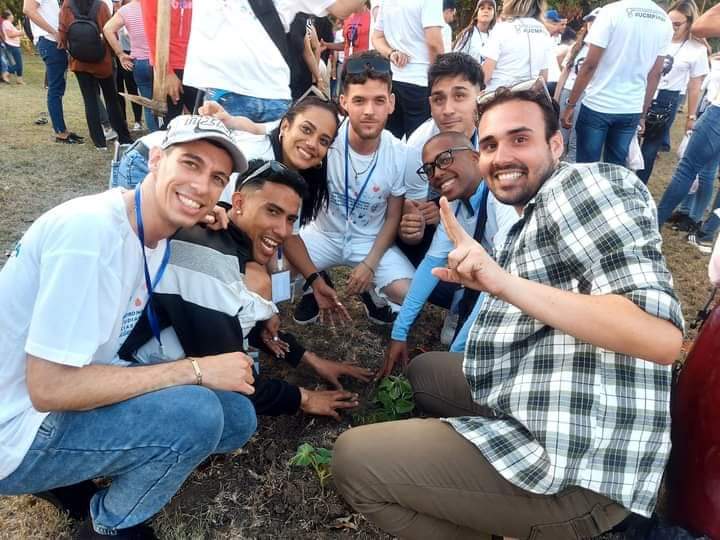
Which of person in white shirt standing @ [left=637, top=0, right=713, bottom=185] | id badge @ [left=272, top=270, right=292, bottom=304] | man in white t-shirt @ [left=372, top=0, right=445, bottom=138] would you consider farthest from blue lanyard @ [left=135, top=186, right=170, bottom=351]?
person in white shirt standing @ [left=637, top=0, right=713, bottom=185]

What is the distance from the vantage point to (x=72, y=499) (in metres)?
1.99

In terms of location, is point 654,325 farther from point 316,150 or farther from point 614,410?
point 316,150

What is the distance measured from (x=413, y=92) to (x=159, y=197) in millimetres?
3660

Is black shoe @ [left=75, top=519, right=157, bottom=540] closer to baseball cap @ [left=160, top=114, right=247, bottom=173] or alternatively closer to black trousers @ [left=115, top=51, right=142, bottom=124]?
baseball cap @ [left=160, top=114, right=247, bottom=173]

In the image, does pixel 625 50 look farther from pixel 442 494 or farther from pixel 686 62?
pixel 442 494

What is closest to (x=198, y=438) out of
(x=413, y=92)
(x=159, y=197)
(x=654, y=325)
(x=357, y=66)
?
(x=159, y=197)

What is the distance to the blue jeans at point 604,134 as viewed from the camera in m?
4.68

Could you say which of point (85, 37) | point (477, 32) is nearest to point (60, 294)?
point (85, 37)

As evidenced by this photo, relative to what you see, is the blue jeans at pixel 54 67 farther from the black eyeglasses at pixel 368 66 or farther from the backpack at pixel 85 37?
the black eyeglasses at pixel 368 66

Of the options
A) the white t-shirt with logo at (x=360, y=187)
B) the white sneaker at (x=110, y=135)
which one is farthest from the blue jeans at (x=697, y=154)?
the white sneaker at (x=110, y=135)

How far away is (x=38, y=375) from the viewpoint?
1490mm

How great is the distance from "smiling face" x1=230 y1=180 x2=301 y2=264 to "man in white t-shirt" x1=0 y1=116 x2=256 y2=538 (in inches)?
22.8

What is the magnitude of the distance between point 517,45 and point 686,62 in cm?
244

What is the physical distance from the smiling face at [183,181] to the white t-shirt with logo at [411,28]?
3.36 meters
